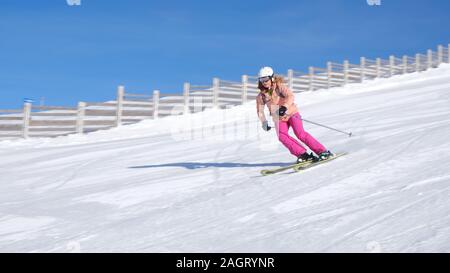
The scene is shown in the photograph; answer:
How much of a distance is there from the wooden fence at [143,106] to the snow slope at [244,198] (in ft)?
24.8

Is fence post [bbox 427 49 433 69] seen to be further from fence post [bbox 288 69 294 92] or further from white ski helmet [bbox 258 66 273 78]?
white ski helmet [bbox 258 66 273 78]

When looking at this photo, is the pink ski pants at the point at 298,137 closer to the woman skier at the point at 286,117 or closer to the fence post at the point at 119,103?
the woman skier at the point at 286,117

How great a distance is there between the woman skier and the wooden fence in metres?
12.8

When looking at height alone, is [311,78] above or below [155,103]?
above

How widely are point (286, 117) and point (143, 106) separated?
1431 cm

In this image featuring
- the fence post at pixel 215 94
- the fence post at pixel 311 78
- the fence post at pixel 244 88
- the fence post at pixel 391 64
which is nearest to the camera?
the fence post at pixel 215 94

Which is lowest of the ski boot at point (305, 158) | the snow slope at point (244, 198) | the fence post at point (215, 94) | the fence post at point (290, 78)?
the snow slope at point (244, 198)

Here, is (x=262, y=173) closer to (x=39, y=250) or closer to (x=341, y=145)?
(x=341, y=145)

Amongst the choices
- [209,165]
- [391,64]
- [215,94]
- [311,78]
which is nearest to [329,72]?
[311,78]

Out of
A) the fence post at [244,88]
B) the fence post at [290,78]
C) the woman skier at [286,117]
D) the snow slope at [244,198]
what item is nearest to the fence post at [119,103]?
the fence post at [244,88]

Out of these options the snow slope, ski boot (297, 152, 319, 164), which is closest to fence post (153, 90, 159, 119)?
the snow slope

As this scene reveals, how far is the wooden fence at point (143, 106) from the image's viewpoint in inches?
714

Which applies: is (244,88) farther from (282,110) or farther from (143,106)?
(282,110)

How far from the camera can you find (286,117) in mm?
6754
